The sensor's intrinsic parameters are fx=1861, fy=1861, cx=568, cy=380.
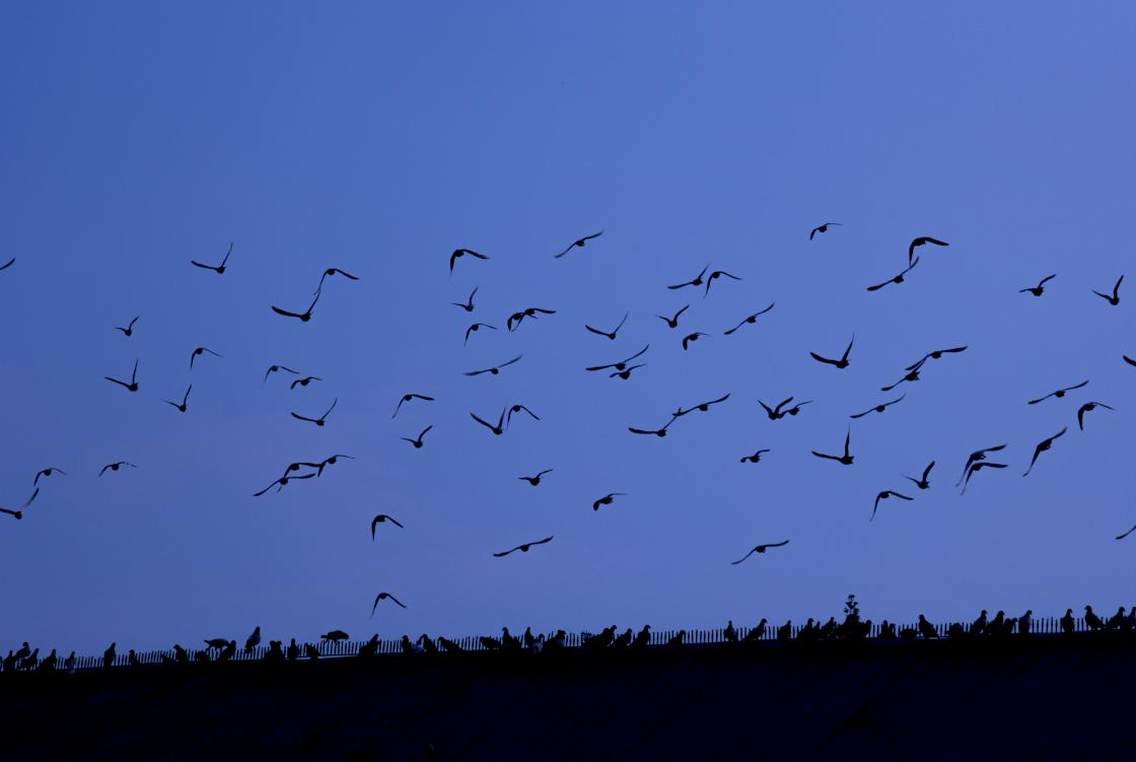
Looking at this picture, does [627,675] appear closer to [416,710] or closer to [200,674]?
[416,710]

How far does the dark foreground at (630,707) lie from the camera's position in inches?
2140

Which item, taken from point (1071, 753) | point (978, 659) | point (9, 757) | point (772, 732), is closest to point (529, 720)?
point (772, 732)

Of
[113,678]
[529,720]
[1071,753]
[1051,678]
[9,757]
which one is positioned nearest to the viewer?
[1071,753]

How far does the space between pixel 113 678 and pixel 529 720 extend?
87.7ft

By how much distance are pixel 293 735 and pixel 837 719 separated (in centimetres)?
2237

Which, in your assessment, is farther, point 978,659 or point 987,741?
point 978,659

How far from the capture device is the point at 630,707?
6291 centimetres

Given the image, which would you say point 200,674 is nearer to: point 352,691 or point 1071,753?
point 352,691

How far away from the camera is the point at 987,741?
53156 millimetres

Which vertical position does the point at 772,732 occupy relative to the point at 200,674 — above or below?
below

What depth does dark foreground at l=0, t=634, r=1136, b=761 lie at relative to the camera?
54.3m

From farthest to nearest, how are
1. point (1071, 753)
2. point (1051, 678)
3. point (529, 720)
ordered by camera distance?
point (529, 720), point (1051, 678), point (1071, 753)

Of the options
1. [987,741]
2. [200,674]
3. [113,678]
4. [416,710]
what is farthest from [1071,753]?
[113,678]

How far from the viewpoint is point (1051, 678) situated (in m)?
55.5
